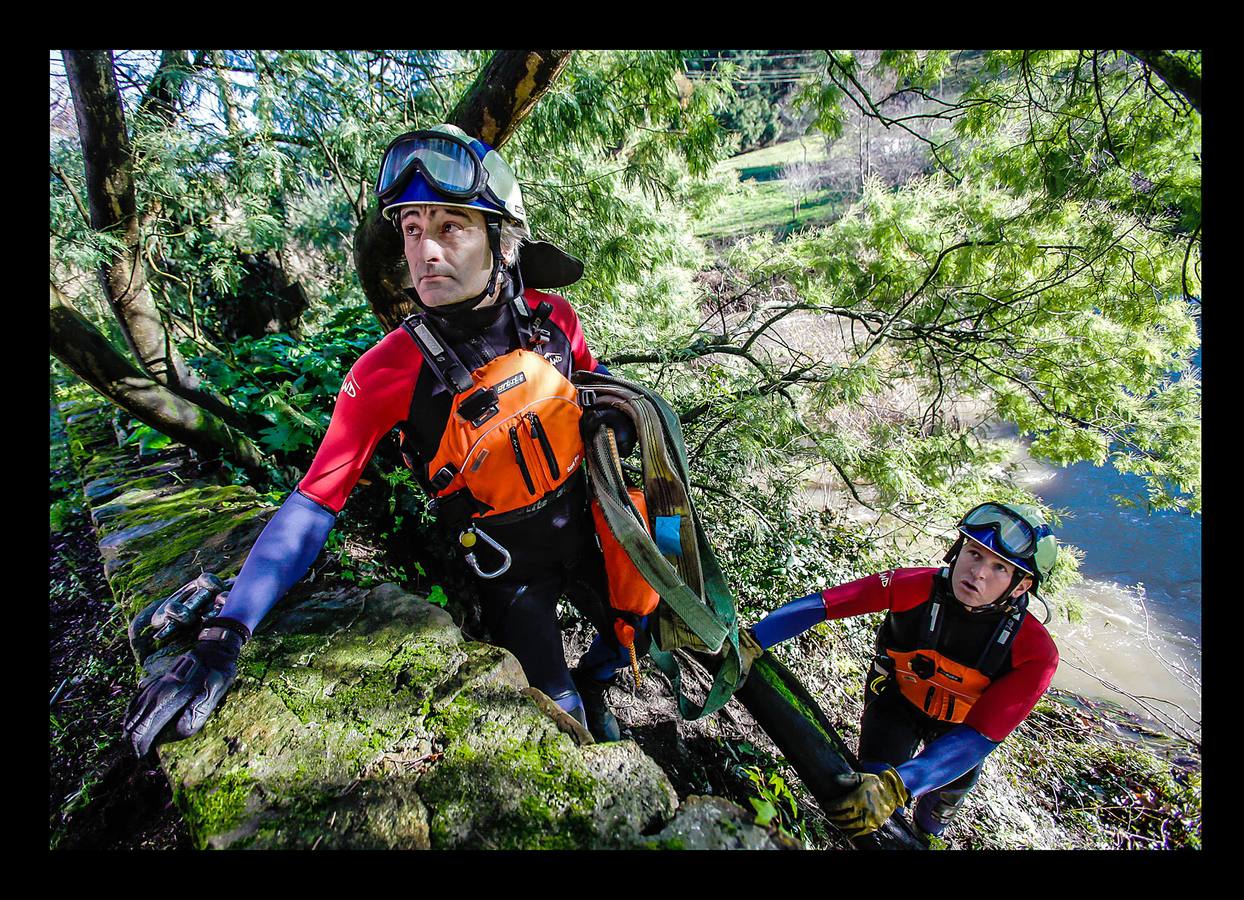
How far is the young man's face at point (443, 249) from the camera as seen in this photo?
197 cm

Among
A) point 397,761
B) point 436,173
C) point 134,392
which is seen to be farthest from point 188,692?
point 134,392

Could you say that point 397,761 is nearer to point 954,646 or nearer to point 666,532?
point 666,532

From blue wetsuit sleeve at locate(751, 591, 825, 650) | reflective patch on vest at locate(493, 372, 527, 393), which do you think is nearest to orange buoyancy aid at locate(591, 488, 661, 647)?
reflective patch on vest at locate(493, 372, 527, 393)

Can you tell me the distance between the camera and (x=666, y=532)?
2256 mm

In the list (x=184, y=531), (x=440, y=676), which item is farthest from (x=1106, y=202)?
(x=184, y=531)

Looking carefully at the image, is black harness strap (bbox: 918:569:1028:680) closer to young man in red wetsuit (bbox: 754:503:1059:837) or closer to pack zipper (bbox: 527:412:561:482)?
young man in red wetsuit (bbox: 754:503:1059:837)

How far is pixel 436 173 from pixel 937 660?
10.9 ft

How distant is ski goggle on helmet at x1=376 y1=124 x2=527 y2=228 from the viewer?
76.0 inches

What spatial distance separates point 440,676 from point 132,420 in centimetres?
439

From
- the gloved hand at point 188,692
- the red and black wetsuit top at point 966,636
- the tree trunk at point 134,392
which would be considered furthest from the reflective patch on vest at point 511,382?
the tree trunk at point 134,392

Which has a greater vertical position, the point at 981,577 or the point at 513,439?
the point at 513,439

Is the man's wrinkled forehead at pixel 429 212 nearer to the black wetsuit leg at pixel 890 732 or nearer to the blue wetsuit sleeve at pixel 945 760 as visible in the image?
the blue wetsuit sleeve at pixel 945 760

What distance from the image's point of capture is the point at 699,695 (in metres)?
3.85

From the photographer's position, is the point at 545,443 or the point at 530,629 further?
the point at 530,629
